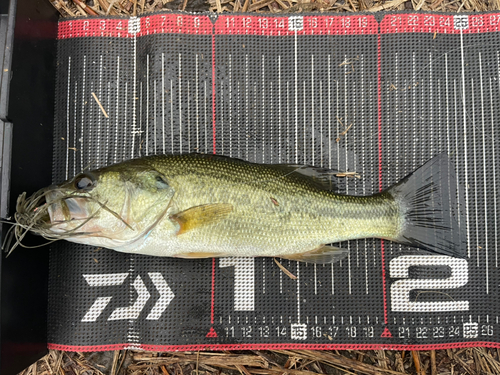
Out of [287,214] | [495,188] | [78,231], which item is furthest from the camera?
[495,188]

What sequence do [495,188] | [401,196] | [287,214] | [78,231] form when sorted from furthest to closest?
1. [495,188]
2. [401,196]
3. [287,214]
4. [78,231]

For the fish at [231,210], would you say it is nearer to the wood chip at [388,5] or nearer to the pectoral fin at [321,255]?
the pectoral fin at [321,255]

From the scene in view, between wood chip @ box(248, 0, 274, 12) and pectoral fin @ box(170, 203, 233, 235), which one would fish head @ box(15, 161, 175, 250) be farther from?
wood chip @ box(248, 0, 274, 12)

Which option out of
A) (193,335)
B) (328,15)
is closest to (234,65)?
(328,15)

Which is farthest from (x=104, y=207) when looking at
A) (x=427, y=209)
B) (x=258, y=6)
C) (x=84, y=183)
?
(x=427, y=209)

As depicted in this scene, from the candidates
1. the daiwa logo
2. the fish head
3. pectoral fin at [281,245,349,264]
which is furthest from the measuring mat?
the fish head

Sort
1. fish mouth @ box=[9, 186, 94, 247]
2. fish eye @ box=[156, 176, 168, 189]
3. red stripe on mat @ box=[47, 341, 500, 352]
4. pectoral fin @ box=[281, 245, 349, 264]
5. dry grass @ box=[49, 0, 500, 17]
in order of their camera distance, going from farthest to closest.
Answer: dry grass @ box=[49, 0, 500, 17] → red stripe on mat @ box=[47, 341, 500, 352] → pectoral fin @ box=[281, 245, 349, 264] → fish eye @ box=[156, 176, 168, 189] → fish mouth @ box=[9, 186, 94, 247]

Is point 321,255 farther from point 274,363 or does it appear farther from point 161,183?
point 161,183

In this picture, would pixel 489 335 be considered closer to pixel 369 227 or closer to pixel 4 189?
pixel 369 227
